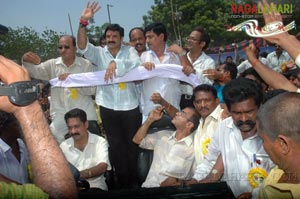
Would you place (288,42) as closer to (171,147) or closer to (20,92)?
(171,147)

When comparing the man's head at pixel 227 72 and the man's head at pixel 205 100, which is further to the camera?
the man's head at pixel 227 72

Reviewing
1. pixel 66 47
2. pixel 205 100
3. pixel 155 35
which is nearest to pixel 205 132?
pixel 205 100

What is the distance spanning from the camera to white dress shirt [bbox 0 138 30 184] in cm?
204

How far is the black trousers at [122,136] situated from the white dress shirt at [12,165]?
4.80 ft

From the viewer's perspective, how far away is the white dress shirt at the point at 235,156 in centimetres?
222

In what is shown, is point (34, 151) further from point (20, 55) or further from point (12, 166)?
point (20, 55)

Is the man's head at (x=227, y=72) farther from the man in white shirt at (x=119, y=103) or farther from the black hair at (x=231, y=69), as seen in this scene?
the man in white shirt at (x=119, y=103)

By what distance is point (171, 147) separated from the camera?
3117 millimetres

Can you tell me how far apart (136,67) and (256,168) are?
186 centimetres

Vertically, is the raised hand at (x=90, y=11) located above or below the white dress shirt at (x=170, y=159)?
above

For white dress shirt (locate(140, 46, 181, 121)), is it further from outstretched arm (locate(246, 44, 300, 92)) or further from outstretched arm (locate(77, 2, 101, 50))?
outstretched arm (locate(246, 44, 300, 92))

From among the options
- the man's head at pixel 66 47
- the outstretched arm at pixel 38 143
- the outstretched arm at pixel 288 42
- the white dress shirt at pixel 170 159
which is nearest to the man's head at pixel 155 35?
the man's head at pixel 66 47

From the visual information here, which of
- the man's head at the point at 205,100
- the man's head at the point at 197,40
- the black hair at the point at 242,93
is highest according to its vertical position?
the man's head at the point at 197,40

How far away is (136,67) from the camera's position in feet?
12.3
